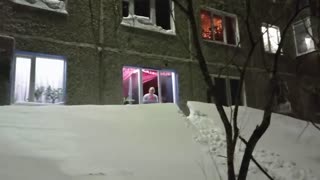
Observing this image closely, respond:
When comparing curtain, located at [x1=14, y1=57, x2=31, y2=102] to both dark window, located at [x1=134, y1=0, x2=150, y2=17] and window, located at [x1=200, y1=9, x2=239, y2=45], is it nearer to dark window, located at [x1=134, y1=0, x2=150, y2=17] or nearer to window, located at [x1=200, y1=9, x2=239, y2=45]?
dark window, located at [x1=134, y1=0, x2=150, y2=17]

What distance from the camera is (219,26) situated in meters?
14.8

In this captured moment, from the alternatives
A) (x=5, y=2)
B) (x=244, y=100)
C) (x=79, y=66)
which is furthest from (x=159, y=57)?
(x=5, y=2)

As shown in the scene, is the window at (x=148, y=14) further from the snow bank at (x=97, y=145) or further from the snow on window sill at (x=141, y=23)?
the snow bank at (x=97, y=145)

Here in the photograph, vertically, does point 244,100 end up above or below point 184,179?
above

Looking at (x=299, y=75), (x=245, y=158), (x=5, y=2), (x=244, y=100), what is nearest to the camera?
(x=245, y=158)

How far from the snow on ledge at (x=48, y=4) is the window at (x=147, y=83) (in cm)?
264

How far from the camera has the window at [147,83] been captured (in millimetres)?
11867

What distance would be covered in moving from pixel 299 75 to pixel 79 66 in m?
A: 11.0

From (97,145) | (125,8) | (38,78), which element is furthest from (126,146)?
(125,8)

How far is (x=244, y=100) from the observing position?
14.3m

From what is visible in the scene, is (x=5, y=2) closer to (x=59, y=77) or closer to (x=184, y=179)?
(x=59, y=77)

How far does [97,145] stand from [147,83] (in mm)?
5758

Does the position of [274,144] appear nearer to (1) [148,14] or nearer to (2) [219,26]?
(1) [148,14]

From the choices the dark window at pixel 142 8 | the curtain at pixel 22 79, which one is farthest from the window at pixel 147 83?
the curtain at pixel 22 79
